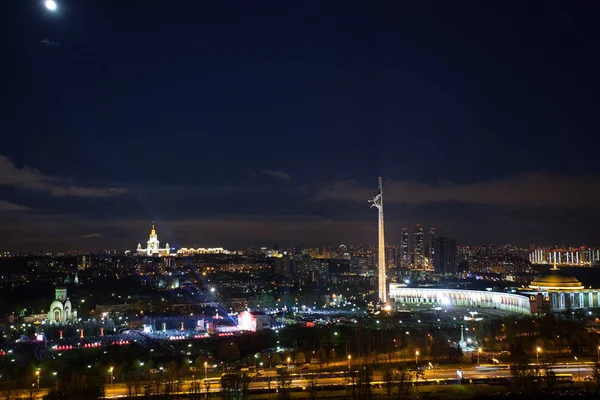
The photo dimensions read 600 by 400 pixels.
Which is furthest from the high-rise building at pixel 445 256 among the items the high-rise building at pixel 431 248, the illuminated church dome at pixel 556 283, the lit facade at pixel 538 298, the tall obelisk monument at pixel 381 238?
the tall obelisk monument at pixel 381 238

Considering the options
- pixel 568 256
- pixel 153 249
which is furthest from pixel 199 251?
pixel 568 256

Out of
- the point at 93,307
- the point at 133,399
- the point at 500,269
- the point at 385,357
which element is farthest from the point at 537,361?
the point at 500,269

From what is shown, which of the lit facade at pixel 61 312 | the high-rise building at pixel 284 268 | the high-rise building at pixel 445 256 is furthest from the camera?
the high-rise building at pixel 445 256

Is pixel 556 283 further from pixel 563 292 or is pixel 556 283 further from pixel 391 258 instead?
pixel 391 258

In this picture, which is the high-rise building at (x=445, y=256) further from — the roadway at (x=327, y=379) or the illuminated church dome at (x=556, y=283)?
the roadway at (x=327, y=379)

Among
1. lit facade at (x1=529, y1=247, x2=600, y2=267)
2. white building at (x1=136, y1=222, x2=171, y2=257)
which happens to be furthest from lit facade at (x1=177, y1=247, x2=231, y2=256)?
lit facade at (x1=529, y1=247, x2=600, y2=267)

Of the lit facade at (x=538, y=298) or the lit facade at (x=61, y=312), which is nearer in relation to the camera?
the lit facade at (x=61, y=312)

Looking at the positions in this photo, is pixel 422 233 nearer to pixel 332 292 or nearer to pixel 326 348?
pixel 332 292
